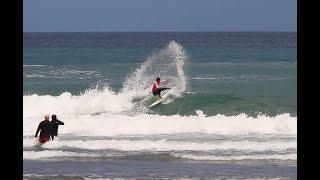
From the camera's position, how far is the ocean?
1097 centimetres

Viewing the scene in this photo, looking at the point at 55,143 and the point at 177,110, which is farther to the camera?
the point at 177,110

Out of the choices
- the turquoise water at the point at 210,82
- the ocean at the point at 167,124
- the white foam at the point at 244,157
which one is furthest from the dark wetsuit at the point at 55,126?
the turquoise water at the point at 210,82

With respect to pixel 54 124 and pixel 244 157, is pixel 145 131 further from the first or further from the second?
pixel 244 157

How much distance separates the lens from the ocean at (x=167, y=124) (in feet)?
36.0

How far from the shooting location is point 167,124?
1811 centimetres

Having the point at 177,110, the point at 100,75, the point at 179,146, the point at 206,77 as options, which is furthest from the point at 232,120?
the point at 100,75

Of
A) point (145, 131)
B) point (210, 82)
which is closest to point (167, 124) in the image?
point (145, 131)

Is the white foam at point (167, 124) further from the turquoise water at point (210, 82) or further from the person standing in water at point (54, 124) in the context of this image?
the person standing in water at point (54, 124)

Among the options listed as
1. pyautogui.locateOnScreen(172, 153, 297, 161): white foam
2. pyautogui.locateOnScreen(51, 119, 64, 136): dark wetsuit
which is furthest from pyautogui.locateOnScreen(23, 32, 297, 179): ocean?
pyautogui.locateOnScreen(51, 119, 64, 136): dark wetsuit

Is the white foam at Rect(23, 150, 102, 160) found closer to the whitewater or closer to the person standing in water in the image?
the whitewater

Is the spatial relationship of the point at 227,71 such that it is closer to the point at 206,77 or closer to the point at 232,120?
the point at 206,77

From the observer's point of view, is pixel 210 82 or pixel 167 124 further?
pixel 210 82
